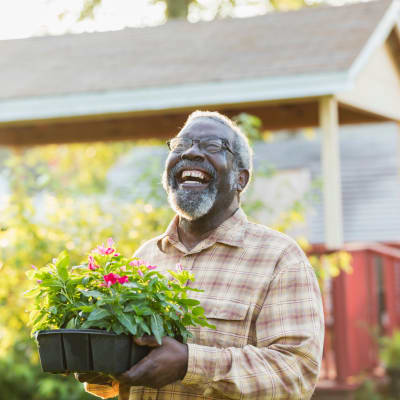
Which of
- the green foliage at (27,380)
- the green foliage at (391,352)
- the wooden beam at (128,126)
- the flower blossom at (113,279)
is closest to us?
the flower blossom at (113,279)

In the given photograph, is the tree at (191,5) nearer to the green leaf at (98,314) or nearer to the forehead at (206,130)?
the forehead at (206,130)

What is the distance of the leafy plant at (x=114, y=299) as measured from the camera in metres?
2.32

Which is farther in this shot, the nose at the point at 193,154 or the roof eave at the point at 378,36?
the roof eave at the point at 378,36

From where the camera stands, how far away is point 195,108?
849 cm

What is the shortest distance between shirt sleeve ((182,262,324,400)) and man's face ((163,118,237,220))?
0.45m

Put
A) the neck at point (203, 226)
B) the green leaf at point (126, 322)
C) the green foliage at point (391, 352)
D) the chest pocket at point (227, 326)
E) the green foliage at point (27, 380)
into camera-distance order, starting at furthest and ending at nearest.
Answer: the green foliage at point (391, 352), the green foliage at point (27, 380), the neck at point (203, 226), the chest pocket at point (227, 326), the green leaf at point (126, 322)

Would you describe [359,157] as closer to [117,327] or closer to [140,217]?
[140,217]

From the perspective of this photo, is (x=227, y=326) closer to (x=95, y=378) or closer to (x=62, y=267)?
(x=95, y=378)

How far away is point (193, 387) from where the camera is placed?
8.07ft

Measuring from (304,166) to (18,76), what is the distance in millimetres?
9504

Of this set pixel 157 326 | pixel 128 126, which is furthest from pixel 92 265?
pixel 128 126

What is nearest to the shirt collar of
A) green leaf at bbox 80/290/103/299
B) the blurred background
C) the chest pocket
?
the chest pocket

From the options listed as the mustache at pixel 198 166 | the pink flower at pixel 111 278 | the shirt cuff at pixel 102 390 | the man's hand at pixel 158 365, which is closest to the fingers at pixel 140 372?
the man's hand at pixel 158 365

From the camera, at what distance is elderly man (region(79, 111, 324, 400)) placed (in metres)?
2.41
